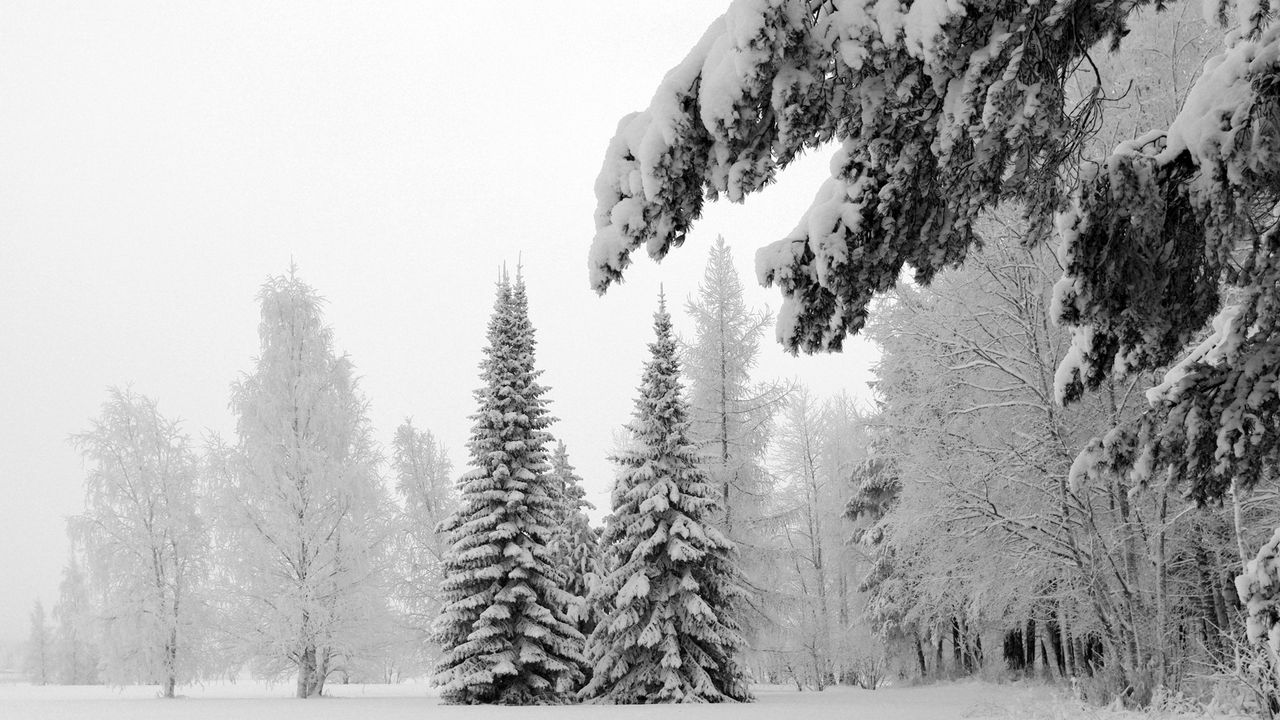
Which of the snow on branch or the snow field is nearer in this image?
the snow on branch

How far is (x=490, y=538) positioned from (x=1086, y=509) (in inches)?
464

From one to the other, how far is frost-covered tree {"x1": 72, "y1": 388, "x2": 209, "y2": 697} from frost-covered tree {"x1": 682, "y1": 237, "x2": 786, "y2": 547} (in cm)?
1356

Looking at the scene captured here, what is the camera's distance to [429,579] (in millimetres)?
27297

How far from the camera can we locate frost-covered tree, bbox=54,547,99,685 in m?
22.4

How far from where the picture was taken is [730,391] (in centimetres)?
2278

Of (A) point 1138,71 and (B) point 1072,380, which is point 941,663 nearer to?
(A) point 1138,71

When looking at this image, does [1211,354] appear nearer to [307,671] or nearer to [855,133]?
[855,133]

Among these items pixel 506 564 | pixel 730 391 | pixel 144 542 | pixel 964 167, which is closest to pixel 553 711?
pixel 506 564

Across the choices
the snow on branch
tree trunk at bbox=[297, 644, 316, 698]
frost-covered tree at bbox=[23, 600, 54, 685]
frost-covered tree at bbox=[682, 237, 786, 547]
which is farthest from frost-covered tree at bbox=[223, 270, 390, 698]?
frost-covered tree at bbox=[23, 600, 54, 685]

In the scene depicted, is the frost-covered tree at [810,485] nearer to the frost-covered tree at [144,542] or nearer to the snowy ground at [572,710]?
the snowy ground at [572,710]

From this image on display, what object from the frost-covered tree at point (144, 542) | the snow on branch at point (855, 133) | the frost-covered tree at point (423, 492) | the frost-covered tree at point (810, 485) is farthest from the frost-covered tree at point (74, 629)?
the snow on branch at point (855, 133)

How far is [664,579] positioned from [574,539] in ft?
19.7

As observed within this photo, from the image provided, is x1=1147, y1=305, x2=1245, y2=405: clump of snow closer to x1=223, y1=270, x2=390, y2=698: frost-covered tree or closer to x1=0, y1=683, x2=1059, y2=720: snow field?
x1=0, y1=683, x2=1059, y2=720: snow field

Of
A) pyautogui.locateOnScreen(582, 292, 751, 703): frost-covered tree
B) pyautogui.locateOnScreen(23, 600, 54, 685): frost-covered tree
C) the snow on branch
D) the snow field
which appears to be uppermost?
the snow on branch
